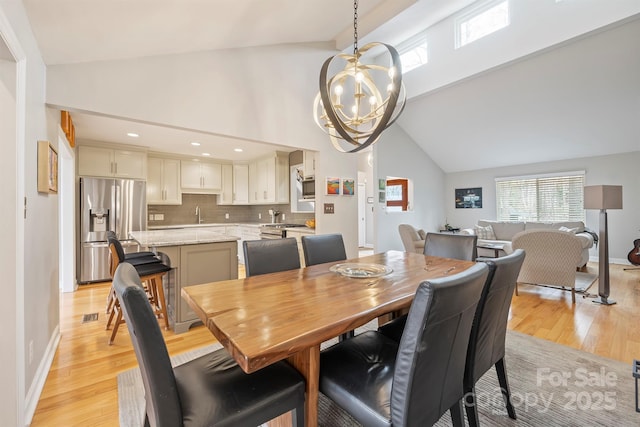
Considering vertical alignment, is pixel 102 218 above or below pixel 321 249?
above

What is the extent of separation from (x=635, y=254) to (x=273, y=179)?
22.3ft

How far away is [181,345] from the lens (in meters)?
2.42

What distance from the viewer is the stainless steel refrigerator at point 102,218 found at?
4.29m

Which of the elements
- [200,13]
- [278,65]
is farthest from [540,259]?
[200,13]

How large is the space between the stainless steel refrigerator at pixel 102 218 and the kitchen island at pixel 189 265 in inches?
89.4

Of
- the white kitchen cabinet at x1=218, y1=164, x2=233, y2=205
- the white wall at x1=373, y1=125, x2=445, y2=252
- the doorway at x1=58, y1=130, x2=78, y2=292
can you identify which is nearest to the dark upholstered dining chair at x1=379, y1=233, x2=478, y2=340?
the white wall at x1=373, y1=125, x2=445, y2=252

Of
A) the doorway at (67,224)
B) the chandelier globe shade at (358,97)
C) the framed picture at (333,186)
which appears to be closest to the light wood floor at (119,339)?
the doorway at (67,224)

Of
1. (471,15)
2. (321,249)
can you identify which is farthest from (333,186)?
(471,15)

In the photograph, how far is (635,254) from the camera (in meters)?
5.05

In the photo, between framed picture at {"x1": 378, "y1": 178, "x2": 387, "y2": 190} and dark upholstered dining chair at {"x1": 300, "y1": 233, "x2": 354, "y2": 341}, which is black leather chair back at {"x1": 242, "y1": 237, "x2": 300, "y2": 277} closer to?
dark upholstered dining chair at {"x1": 300, "y1": 233, "x2": 354, "y2": 341}

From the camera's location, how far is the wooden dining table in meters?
0.92

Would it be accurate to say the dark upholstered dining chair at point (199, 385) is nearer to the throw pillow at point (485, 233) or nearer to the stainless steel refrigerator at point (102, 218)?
the stainless steel refrigerator at point (102, 218)

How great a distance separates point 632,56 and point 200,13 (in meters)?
5.68

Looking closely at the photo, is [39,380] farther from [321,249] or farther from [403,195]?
[403,195]
